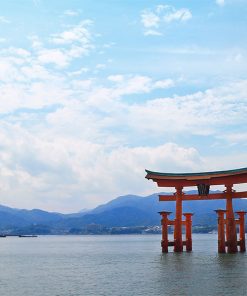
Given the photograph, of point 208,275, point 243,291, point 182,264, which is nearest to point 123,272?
point 182,264

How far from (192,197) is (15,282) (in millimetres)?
17047

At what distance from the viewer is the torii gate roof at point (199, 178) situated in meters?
37.2

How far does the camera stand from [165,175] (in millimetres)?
40000

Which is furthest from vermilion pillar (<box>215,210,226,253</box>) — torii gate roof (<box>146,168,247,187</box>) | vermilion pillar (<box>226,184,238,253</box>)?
torii gate roof (<box>146,168,247,187</box>)

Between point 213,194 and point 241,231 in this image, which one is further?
point 241,231

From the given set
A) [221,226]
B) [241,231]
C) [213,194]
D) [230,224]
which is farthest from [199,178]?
[241,231]

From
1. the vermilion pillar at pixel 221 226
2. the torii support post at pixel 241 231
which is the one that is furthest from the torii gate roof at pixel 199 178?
the torii support post at pixel 241 231

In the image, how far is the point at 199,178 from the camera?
128 feet

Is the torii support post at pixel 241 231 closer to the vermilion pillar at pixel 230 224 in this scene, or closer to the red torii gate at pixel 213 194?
the red torii gate at pixel 213 194

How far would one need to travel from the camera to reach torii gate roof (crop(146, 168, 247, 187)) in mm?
37156

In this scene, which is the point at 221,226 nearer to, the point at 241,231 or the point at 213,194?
the point at 213,194

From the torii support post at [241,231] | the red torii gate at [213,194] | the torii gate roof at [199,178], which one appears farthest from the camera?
the torii support post at [241,231]

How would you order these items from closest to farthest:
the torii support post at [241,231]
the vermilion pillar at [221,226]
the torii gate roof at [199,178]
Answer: the torii gate roof at [199,178], the vermilion pillar at [221,226], the torii support post at [241,231]

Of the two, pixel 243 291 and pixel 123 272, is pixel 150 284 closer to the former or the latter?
pixel 243 291
